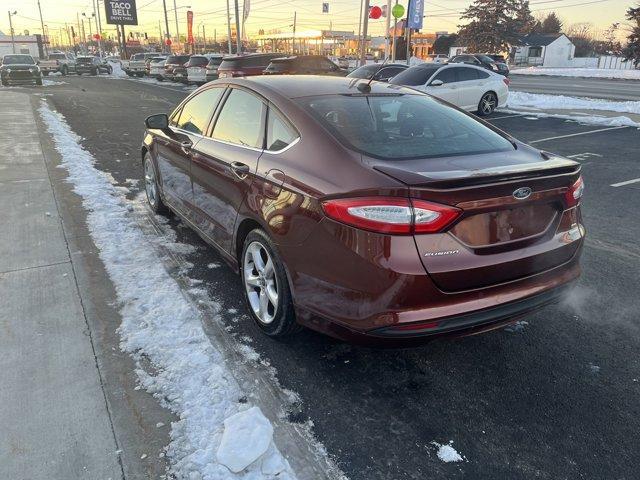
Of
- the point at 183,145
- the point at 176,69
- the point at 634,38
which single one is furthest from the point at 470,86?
the point at 634,38

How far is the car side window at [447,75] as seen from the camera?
1398 centimetres

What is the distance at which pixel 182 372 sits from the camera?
9.43 ft

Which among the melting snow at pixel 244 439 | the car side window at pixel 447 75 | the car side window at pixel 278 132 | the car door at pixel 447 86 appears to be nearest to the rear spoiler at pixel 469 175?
the car side window at pixel 278 132

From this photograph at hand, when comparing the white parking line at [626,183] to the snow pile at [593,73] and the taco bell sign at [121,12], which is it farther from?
the taco bell sign at [121,12]

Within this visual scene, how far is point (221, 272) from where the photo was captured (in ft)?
14.0

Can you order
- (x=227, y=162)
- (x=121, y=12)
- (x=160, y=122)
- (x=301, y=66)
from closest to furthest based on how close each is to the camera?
(x=227, y=162) < (x=160, y=122) < (x=301, y=66) < (x=121, y=12)

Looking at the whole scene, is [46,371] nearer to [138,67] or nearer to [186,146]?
[186,146]

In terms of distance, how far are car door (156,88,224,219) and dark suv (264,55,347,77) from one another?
44.5ft

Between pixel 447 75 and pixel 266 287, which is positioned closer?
pixel 266 287

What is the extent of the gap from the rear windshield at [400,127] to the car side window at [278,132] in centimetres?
17

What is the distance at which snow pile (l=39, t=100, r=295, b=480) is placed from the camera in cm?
226

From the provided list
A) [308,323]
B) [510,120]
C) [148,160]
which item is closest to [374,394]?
[308,323]

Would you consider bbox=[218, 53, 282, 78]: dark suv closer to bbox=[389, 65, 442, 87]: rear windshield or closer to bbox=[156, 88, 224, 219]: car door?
bbox=[389, 65, 442, 87]: rear windshield

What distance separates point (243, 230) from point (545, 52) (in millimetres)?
83315
